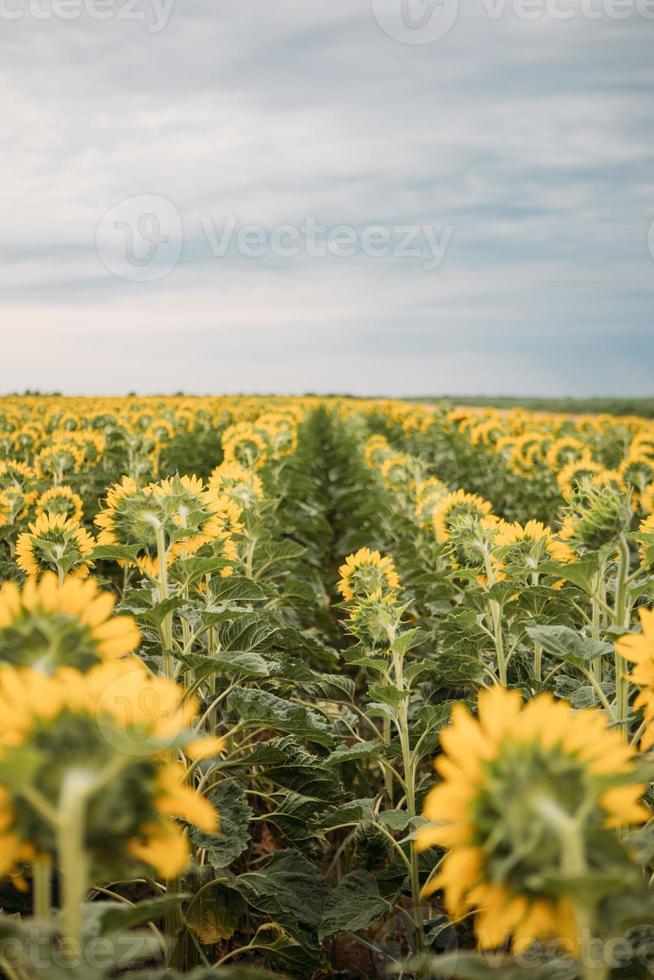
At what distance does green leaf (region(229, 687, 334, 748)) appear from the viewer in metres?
2.57

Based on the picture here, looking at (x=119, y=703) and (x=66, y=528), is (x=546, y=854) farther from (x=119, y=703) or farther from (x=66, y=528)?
(x=66, y=528)

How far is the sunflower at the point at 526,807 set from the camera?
3.10 ft

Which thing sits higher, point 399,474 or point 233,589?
point 399,474

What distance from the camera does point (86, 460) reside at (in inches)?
381

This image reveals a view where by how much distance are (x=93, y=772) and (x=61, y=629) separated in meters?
0.31

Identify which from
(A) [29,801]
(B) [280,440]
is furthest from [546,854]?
(B) [280,440]

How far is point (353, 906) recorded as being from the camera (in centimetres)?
257

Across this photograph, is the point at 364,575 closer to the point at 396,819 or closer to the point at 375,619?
the point at 375,619

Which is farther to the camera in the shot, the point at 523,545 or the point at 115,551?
the point at 523,545

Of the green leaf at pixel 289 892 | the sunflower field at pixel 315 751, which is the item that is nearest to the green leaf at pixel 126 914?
the sunflower field at pixel 315 751

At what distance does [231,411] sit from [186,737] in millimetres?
22352

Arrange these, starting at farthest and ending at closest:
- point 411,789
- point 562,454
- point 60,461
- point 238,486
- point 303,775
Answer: point 562,454, point 60,461, point 238,486, point 303,775, point 411,789

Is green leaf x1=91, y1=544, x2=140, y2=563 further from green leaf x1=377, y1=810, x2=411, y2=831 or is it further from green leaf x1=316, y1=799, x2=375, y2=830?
green leaf x1=377, y1=810, x2=411, y2=831

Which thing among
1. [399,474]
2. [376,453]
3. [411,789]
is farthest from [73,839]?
[376,453]
